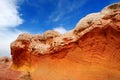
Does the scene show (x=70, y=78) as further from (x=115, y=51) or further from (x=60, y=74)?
(x=115, y=51)

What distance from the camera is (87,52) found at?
8633 mm

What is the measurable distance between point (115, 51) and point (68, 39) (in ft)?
6.52

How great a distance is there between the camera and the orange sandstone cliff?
8164mm

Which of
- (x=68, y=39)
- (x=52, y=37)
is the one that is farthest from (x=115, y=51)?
(x=52, y=37)

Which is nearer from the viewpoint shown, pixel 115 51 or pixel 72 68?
pixel 115 51

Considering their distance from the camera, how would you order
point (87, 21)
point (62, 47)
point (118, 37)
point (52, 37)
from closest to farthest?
point (118, 37) < point (87, 21) < point (62, 47) < point (52, 37)

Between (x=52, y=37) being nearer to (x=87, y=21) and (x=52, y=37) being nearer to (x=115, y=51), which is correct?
(x=87, y=21)

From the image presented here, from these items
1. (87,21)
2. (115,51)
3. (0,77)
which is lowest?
(0,77)

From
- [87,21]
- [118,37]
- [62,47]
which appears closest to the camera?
[118,37]

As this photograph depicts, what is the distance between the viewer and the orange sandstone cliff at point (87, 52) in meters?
8.16

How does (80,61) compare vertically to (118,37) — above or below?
below

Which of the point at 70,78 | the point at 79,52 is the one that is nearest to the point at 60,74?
the point at 70,78

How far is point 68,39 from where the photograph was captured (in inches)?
362

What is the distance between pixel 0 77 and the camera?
11.4m
